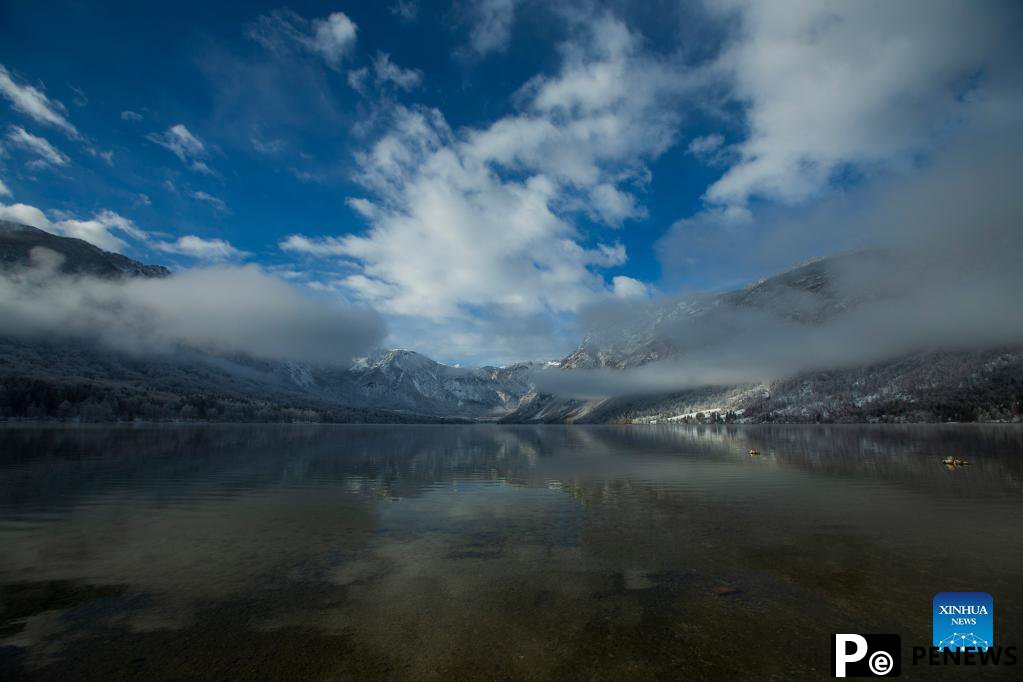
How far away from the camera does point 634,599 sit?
64.1ft

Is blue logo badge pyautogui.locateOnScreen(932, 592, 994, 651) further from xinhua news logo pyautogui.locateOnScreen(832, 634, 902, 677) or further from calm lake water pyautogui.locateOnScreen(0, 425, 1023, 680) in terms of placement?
xinhua news logo pyautogui.locateOnScreen(832, 634, 902, 677)

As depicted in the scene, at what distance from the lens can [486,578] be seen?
73.7 ft

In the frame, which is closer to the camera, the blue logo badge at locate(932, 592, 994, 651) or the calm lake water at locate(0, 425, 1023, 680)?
the calm lake water at locate(0, 425, 1023, 680)

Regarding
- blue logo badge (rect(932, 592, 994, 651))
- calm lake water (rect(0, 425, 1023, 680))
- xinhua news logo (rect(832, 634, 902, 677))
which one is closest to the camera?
xinhua news logo (rect(832, 634, 902, 677))

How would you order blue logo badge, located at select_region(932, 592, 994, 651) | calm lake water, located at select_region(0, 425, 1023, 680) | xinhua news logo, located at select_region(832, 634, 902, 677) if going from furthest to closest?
1. blue logo badge, located at select_region(932, 592, 994, 651)
2. calm lake water, located at select_region(0, 425, 1023, 680)
3. xinhua news logo, located at select_region(832, 634, 902, 677)

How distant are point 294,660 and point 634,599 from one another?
41.2ft

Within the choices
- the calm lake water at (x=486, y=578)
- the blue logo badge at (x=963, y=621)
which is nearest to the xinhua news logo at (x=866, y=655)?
the calm lake water at (x=486, y=578)

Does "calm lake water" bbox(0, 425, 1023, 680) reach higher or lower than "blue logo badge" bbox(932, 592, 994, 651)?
lower

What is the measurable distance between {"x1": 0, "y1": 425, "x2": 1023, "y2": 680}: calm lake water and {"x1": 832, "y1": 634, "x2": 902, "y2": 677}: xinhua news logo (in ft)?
1.27

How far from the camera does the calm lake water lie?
14.9 meters

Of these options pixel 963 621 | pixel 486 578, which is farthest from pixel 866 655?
pixel 486 578

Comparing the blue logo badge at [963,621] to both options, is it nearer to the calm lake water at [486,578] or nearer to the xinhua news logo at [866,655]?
the calm lake water at [486,578]

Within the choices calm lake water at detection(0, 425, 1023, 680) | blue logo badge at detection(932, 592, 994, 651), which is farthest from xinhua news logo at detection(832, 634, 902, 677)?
blue logo badge at detection(932, 592, 994, 651)

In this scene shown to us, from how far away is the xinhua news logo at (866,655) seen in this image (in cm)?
1435
